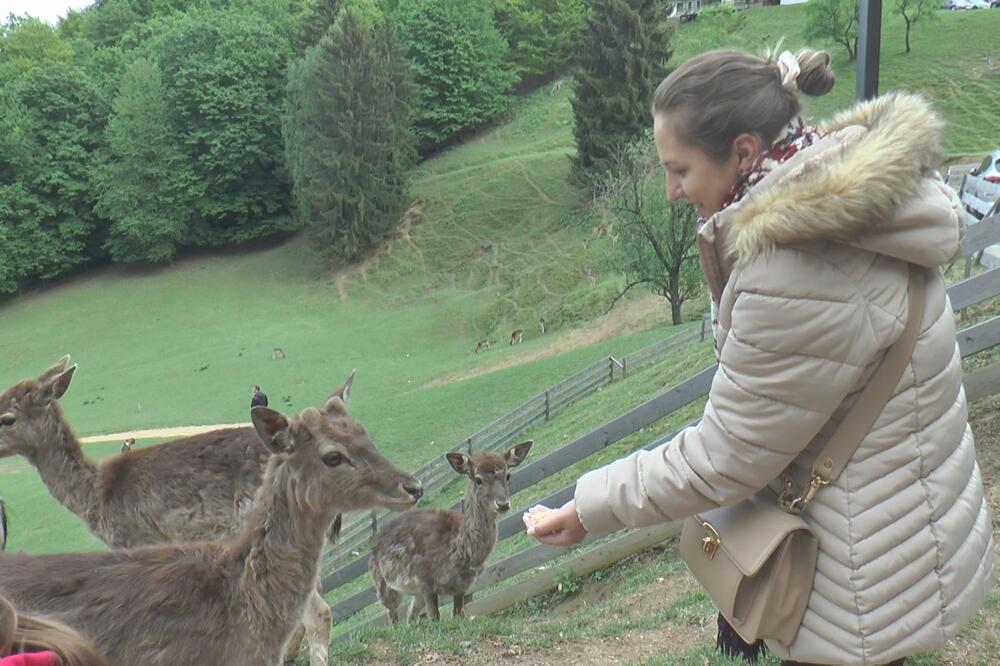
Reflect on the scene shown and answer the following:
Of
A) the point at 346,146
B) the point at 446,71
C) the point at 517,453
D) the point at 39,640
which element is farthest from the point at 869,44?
the point at 446,71

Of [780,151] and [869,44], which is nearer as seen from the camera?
[780,151]

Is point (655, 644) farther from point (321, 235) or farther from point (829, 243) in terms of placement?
point (321, 235)

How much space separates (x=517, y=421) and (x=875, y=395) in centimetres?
1688

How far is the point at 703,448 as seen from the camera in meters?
2.66

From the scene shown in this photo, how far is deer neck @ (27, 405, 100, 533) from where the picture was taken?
874cm

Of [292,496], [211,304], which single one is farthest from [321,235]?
[292,496]

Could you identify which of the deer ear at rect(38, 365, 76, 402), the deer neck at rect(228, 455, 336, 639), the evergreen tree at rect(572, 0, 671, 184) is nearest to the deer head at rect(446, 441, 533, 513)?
the deer neck at rect(228, 455, 336, 639)

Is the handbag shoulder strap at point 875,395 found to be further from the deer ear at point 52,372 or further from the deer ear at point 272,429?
the deer ear at point 52,372

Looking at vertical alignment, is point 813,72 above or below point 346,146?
above

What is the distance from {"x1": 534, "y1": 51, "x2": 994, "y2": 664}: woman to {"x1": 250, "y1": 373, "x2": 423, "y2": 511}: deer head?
3099mm

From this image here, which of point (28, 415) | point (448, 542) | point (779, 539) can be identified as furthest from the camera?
point (448, 542)

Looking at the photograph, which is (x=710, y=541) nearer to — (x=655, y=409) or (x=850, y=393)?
(x=850, y=393)

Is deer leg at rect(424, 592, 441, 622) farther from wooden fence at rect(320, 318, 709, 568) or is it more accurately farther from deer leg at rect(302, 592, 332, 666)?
wooden fence at rect(320, 318, 709, 568)

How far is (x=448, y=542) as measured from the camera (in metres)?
9.20
